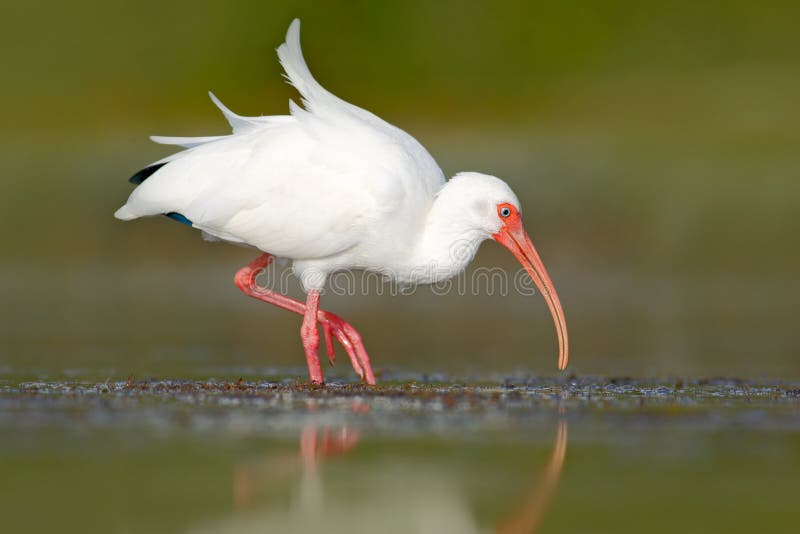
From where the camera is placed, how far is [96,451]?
727cm

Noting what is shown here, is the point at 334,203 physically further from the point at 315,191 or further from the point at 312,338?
the point at 312,338

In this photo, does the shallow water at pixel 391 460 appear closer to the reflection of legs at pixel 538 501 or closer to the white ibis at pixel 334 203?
the reflection of legs at pixel 538 501

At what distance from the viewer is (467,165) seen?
83.7 feet

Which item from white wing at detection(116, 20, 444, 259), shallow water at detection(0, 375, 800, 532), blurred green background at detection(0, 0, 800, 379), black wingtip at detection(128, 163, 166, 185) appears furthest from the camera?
blurred green background at detection(0, 0, 800, 379)

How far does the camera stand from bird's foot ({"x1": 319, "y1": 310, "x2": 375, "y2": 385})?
11.0 metres

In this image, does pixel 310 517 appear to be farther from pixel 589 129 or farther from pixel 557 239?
pixel 589 129

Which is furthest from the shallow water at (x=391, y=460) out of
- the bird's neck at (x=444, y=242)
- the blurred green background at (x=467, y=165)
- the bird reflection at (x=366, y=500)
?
the blurred green background at (x=467, y=165)

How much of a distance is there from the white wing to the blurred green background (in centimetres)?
143

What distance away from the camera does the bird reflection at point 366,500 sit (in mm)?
5961

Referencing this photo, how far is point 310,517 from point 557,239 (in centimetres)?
1739

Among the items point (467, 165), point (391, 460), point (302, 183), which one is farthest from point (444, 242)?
point (467, 165)

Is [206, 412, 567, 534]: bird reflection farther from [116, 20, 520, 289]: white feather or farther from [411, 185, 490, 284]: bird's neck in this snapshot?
[411, 185, 490, 284]: bird's neck

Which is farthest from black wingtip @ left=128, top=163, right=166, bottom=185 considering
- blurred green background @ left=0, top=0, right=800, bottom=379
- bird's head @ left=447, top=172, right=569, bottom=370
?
bird's head @ left=447, top=172, right=569, bottom=370

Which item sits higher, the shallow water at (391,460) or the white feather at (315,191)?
the white feather at (315,191)
